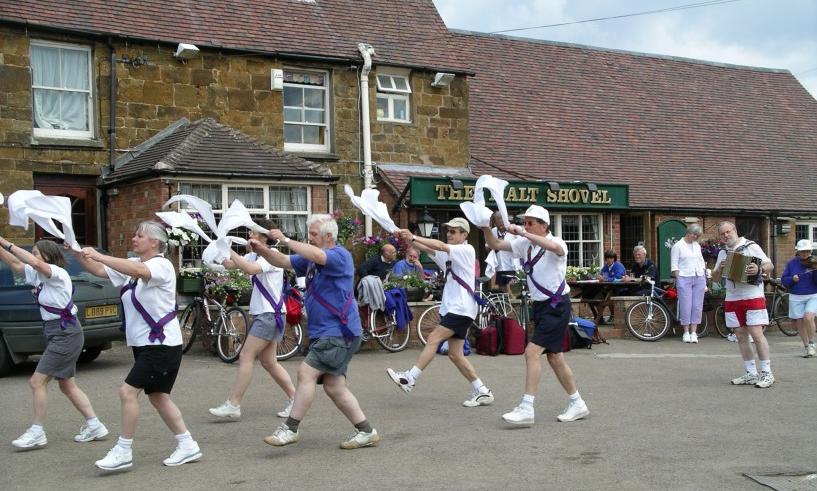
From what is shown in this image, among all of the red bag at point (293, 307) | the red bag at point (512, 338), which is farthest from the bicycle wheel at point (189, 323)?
the red bag at point (512, 338)

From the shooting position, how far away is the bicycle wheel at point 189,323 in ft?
42.5

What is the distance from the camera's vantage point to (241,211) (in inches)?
276

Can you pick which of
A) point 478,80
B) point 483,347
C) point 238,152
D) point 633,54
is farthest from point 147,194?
point 633,54

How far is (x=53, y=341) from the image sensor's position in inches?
292

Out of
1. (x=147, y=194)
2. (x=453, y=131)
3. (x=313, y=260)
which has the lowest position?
(x=313, y=260)

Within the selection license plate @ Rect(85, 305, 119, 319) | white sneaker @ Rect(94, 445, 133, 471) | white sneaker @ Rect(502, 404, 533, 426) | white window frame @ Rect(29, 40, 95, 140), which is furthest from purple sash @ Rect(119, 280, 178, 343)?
white window frame @ Rect(29, 40, 95, 140)

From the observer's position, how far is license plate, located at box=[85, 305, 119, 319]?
11.4 metres

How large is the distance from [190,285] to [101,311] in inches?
62.6

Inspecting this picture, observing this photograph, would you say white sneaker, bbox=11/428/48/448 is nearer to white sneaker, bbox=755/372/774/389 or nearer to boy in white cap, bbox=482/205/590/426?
boy in white cap, bbox=482/205/590/426

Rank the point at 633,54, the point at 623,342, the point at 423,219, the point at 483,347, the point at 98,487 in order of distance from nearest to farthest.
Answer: the point at 98,487
the point at 483,347
the point at 623,342
the point at 423,219
the point at 633,54

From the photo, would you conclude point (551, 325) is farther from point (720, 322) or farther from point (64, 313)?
point (720, 322)

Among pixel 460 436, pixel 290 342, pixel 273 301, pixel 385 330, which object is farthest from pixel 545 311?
pixel 385 330

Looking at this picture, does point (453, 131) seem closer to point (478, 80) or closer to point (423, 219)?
point (423, 219)

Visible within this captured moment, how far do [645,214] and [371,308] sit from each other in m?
11.4
